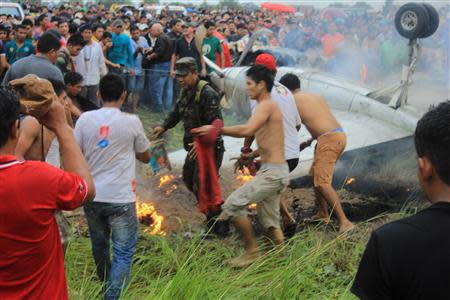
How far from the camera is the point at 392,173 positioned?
285 inches

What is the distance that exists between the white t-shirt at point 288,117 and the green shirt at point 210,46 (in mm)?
5869

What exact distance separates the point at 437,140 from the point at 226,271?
250cm

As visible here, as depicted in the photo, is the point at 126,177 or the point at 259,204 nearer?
the point at 126,177

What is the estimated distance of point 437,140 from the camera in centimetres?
171

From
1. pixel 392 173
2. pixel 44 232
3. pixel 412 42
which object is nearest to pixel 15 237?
pixel 44 232

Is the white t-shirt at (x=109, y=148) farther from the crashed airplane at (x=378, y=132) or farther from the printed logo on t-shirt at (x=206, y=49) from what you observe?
the printed logo on t-shirt at (x=206, y=49)

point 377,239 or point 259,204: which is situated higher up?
point 377,239

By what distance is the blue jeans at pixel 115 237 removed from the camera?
3.94 m

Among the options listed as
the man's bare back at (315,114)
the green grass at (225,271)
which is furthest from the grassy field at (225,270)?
the man's bare back at (315,114)

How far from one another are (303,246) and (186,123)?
1853 mm

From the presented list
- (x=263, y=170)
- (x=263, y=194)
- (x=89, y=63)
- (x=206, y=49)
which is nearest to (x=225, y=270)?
(x=263, y=194)

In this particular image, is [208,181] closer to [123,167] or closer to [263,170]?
[263,170]

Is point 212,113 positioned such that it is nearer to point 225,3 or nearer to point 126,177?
point 126,177

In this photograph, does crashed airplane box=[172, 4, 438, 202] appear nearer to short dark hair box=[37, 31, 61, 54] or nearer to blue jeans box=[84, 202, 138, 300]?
short dark hair box=[37, 31, 61, 54]
